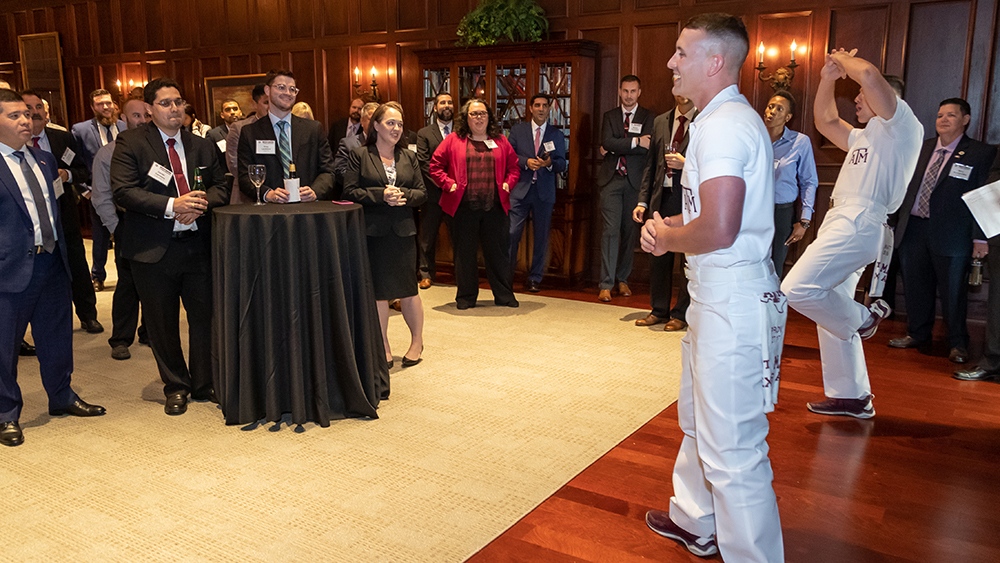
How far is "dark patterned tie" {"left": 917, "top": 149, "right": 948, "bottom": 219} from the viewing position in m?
5.16

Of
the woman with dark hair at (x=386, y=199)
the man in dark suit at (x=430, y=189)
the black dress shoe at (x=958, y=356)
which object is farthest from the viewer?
the man in dark suit at (x=430, y=189)

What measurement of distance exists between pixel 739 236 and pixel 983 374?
3.47 metres

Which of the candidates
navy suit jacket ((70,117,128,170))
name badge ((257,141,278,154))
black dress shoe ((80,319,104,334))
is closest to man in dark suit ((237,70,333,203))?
name badge ((257,141,278,154))

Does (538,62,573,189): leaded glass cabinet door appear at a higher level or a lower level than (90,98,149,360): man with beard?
higher

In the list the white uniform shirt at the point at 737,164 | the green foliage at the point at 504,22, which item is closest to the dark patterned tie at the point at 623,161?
the green foliage at the point at 504,22

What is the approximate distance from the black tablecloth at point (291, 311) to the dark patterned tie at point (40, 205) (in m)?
0.85

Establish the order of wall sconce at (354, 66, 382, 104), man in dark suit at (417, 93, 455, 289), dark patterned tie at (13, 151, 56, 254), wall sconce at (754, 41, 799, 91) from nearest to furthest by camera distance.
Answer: dark patterned tie at (13, 151, 56, 254), wall sconce at (754, 41, 799, 91), man in dark suit at (417, 93, 455, 289), wall sconce at (354, 66, 382, 104)

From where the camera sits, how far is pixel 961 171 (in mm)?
4992

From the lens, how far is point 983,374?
4.49 meters

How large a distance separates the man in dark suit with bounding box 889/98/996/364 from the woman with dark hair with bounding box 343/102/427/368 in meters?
3.58

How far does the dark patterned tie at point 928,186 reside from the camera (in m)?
5.16

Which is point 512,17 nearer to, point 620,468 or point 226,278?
point 226,278

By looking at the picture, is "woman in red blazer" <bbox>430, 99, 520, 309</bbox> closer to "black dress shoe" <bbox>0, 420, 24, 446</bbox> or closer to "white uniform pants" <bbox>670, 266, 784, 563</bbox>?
"black dress shoe" <bbox>0, 420, 24, 446</bbox>

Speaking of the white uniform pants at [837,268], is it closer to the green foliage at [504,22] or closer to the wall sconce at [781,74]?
the wall sconce at [781,74]
